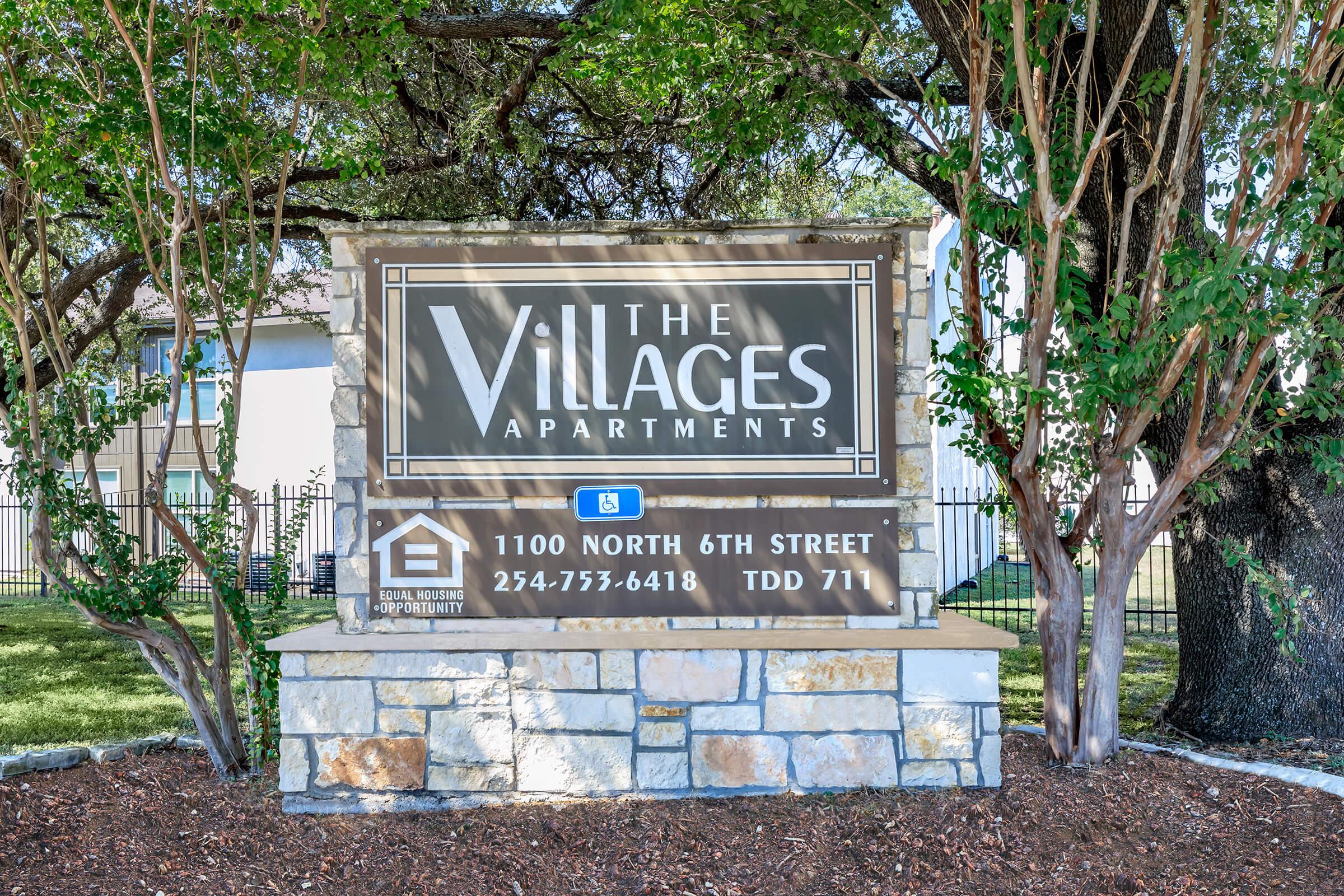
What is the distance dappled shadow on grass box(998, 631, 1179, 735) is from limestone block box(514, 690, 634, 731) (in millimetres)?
2297

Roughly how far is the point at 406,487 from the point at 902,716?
239cm

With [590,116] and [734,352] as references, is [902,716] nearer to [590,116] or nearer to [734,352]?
[734,352]

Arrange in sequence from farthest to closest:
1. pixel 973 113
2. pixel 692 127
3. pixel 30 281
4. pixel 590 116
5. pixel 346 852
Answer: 1. pixel 30 281
2. pixel 590 116
3. pixel 692 127
4. pixel 973 113
5. pixel 346 852

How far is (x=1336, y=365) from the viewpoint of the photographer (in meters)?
4.14

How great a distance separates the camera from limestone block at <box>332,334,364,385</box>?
432 cm

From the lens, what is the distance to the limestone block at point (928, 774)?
13.8ft

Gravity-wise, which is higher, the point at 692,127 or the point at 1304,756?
the point at 692,127

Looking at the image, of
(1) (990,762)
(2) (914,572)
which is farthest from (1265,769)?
(2) (914,572)

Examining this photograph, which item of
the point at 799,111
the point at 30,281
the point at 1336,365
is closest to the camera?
the point at 1336,365

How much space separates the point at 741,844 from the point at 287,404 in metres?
15.8

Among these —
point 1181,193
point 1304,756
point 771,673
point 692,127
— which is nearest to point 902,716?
point 771,673

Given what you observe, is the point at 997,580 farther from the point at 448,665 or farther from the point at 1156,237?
the point at 448,665

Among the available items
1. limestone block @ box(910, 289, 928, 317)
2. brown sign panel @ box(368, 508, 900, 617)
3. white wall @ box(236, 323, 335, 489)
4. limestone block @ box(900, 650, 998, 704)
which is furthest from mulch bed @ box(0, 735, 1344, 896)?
white wall @ box(236, 323, 335, 489)

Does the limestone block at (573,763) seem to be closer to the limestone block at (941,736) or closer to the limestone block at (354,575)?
the limestone block at (354,575)
